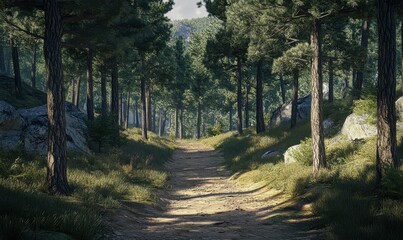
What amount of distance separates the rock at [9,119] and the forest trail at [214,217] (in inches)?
276

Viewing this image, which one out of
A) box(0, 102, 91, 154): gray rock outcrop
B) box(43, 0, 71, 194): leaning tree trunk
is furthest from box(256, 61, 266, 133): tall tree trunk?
box(43, 0, 71, 194): leaning tree trunk

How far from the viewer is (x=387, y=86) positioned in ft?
25.7

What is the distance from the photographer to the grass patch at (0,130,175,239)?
5.24 m

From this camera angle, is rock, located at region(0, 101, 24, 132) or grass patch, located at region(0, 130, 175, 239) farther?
rock, located at region(0, 101, 24, 132)

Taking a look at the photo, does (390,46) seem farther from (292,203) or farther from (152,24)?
(152,24)

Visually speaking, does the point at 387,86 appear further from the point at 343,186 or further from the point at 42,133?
the point at 42,133

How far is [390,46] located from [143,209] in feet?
24.2

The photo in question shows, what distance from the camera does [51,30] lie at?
9188 mm

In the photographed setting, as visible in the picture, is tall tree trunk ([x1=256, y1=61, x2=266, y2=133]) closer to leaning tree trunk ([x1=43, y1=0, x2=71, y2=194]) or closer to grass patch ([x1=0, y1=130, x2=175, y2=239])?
grass patch ([x1=0, y1=130, x2=175, y2=239])

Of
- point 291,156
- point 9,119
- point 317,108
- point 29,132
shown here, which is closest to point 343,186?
point 317,108

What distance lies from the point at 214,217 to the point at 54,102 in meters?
5.09

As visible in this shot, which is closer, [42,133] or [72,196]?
[72,196]

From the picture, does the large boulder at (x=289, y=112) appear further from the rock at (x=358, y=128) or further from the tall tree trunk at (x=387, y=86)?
the tall tree trunk at (x=387, y=86)

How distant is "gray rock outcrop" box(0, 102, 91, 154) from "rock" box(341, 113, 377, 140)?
1145cm
